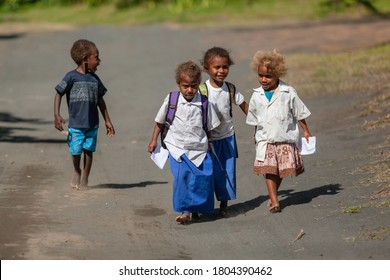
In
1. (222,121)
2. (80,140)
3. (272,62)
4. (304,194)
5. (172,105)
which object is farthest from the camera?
(80,140)

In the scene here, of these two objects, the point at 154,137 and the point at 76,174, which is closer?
the point at 154,137

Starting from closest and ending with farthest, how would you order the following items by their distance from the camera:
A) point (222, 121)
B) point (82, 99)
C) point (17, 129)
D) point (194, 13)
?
point (222, 121) → point (82, 99) → point (17, 129) → point (194, 13)

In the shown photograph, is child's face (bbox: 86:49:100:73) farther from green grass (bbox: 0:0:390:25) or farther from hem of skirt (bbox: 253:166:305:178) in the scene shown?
green grass (bbox: 0:0:390:25)

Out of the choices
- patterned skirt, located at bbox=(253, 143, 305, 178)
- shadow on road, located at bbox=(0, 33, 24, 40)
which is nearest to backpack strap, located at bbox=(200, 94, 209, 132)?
patterned skirt, located at bbox=(253, 143, 305, 178)

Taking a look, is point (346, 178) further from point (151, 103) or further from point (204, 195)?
point (151, 103)

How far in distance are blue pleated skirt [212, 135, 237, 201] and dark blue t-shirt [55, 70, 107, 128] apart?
1786 mm

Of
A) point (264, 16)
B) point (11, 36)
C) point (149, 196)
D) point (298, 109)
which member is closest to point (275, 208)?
point (298, 109)

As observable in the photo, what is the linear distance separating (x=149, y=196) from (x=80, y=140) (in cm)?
97

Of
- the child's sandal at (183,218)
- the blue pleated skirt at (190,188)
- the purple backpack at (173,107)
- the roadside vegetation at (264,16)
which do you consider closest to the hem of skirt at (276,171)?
the blue pleated skirt at (190,188)

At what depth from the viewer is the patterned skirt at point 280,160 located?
9820 millimetres

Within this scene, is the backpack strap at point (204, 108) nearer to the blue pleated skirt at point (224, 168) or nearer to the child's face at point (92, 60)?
the blue pleated skirt at point (224, 168)

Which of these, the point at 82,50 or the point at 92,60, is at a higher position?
the point at 82,50

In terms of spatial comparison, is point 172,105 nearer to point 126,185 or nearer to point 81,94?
point 81,94

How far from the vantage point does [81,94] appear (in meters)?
11.2
